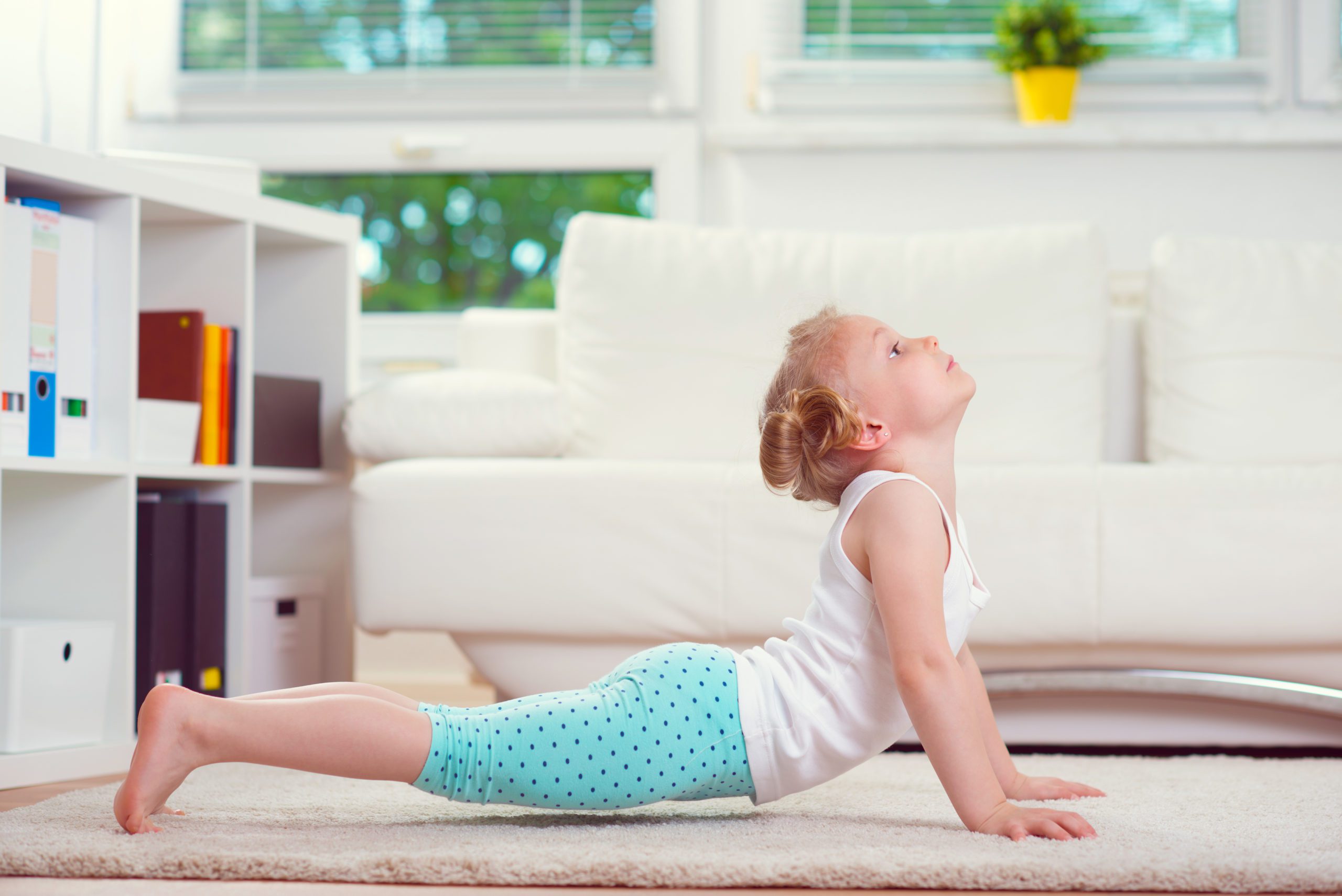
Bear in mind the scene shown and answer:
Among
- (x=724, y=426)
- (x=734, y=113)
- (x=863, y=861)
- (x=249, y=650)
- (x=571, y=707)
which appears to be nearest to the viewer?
(x=863, y=861)

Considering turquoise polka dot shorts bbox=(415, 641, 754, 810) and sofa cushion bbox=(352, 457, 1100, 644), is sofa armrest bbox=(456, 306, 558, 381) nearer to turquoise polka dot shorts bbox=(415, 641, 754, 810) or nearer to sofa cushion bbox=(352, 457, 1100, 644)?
sofa cushion bbox=(352, 457, 1100, 644)

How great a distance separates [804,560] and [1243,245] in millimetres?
1008

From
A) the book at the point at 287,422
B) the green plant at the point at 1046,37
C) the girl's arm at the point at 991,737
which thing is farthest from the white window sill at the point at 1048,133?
the girl's arm at the point at 991,737

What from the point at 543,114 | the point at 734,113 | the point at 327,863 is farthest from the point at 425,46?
the point at 327,863

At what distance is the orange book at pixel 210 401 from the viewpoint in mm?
1767

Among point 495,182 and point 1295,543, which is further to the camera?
point 495,182

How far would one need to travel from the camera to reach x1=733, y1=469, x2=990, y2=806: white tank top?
3.66 ft

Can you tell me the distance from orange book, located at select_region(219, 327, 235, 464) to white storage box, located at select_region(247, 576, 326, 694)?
204mm

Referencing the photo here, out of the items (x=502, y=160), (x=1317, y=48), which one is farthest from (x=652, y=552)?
(x=1317, y=48)

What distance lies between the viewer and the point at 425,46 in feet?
8.92

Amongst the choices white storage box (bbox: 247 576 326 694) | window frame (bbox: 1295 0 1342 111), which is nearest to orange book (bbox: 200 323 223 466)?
white storage box (bbox: 247 576 326 694)

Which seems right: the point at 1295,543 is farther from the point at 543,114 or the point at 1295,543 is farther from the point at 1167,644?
the point at 543,114

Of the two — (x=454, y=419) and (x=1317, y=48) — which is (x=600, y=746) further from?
(x=1317, y=48)

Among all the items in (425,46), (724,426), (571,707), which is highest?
(425,46)
